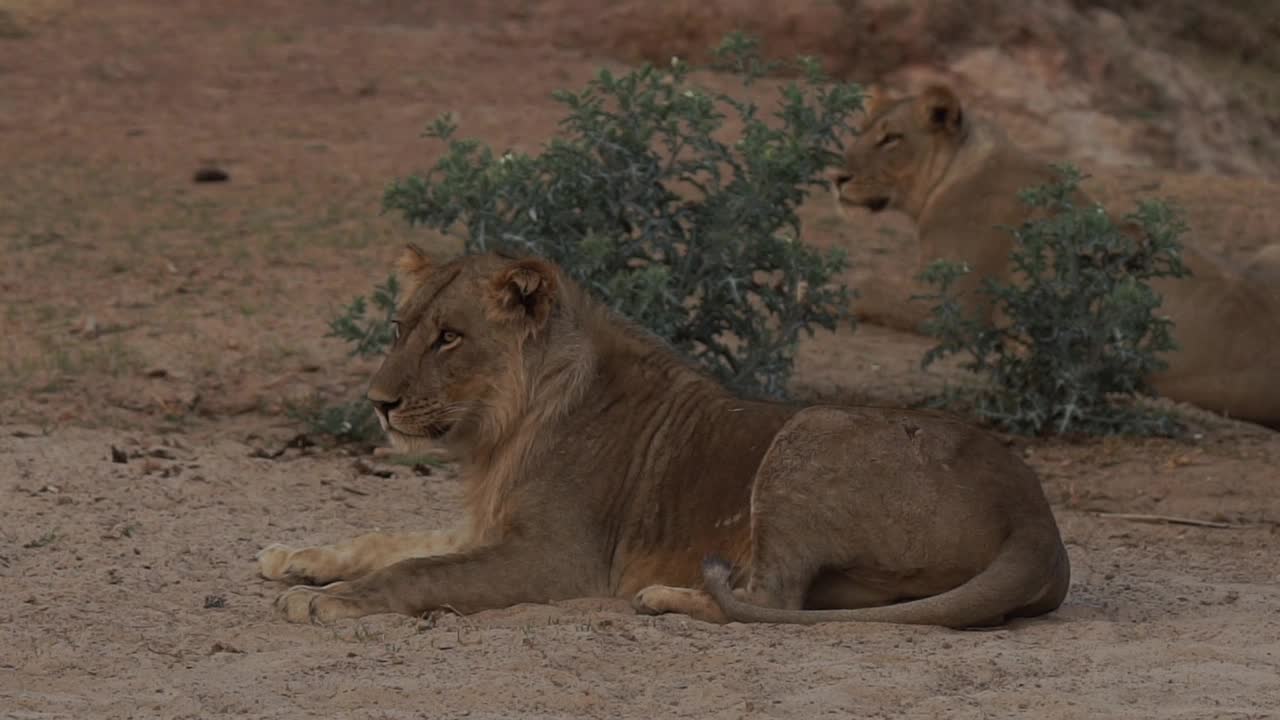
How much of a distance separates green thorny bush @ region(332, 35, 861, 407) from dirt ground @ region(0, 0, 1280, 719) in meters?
0.88

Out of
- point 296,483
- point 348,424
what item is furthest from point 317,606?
point 348,424

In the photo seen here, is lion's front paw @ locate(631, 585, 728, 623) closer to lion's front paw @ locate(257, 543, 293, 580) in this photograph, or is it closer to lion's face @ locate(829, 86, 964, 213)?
lion's front paw @ locate(257, 543, 293, 580)

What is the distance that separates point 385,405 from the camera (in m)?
5.78

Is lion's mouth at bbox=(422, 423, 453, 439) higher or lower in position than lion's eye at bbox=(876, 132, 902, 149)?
lower

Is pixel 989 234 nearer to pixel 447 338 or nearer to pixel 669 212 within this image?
pixel 669 212

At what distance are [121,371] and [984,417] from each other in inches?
143

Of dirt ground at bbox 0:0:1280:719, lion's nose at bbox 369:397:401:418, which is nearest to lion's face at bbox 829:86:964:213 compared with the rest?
dirt ground at bbox 0:0:1280:719

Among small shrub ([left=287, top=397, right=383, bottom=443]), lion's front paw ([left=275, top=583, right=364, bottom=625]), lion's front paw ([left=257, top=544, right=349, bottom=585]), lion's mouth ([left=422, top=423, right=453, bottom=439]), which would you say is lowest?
small shrub ([left=287, top=397, right=383, bottom=443])

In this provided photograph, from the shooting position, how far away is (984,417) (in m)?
8.82

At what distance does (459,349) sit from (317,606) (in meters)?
0.82

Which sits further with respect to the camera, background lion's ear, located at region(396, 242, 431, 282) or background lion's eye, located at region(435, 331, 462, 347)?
background lion's ear, located at region(396, 242, 431, 282)

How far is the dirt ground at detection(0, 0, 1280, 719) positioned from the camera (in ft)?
15.6

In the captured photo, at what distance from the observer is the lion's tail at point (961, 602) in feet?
17.3

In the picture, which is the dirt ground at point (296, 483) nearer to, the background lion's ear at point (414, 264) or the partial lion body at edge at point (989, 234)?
the partial lion body at edge at point (989, 234)
